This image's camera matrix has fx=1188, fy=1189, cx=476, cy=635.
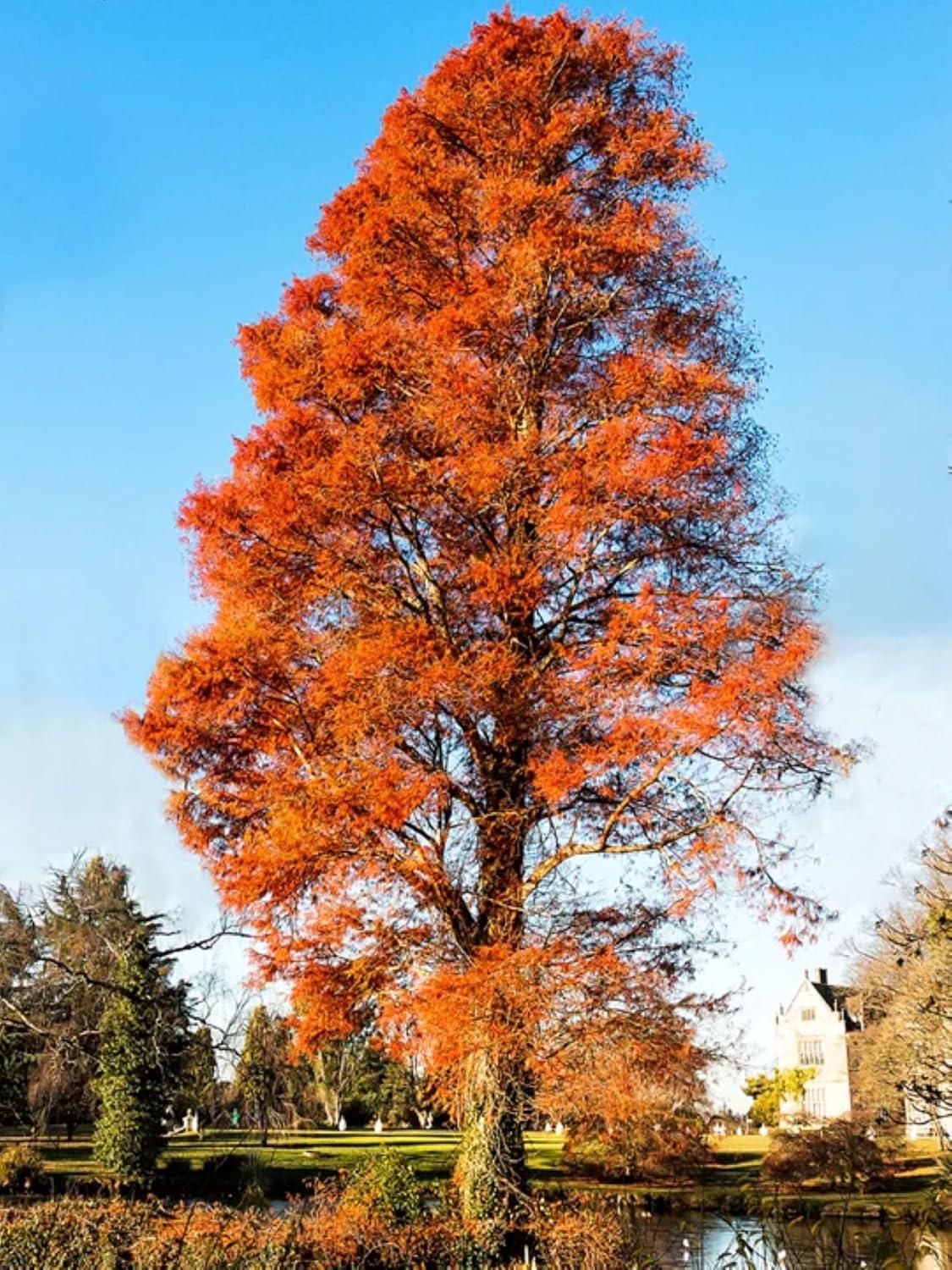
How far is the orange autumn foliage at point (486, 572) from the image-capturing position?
39.3 feet

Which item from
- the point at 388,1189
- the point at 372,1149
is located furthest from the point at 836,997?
the point at 388,1189

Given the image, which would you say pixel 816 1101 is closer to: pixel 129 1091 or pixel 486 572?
pixel 129 1091

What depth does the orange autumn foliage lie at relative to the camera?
472 inches

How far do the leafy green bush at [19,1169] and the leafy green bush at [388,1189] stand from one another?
12.3 m

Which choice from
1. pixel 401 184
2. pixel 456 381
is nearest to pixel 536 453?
pixel 456 381

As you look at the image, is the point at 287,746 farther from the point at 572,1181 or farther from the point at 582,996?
the point at 572,1181

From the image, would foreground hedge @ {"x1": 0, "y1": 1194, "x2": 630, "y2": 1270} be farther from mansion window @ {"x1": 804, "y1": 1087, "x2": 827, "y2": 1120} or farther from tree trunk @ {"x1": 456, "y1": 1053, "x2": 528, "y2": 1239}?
mansion window @ {"x1": 804, "y1": 1087, "x2": 827, "y2": 1120}

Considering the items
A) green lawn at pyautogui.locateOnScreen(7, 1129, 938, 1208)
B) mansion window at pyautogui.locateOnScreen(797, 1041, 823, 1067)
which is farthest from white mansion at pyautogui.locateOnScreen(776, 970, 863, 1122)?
green lawn at pyautogui.locateOnScreen(7, 1129, 938, 1208)

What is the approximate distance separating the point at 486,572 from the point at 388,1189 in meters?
7.26

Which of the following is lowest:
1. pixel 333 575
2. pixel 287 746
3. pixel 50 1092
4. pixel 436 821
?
pixel 50 1092

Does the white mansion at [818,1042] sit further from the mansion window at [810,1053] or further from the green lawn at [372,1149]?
the green lawn at [372,1149]

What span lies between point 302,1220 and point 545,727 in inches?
214

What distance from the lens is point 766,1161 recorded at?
105 ft

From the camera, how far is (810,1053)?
6166 centimetres
